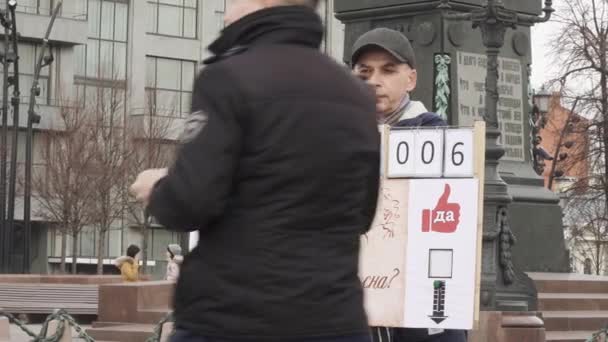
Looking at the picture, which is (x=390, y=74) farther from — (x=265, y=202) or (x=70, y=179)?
(x=70, y=179)

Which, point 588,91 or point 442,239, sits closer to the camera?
point 442,239

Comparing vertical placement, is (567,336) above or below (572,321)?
below

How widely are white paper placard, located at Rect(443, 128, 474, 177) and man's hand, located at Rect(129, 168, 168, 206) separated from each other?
9.15 ft

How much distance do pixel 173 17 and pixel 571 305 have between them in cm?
5388

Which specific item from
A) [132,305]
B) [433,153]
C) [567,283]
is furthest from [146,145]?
[433,153]

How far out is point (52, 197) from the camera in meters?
54.0

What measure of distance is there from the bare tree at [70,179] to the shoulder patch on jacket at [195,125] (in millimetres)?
48622

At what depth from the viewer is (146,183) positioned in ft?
13.8

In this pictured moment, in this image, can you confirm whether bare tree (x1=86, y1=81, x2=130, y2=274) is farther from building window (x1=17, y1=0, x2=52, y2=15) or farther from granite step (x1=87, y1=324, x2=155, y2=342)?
granite step (x1=87, y1=324, x2=155, y2=342)

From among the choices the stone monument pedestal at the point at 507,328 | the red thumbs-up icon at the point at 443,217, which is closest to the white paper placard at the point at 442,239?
the red thumbs-up icon at the point at 443,217

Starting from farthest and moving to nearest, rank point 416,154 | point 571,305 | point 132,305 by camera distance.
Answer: point 132,305, point 571,305, point 416,154

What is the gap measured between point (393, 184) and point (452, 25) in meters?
12.2

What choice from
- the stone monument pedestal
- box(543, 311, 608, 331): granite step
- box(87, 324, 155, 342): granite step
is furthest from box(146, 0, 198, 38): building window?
the stone monument pedestal

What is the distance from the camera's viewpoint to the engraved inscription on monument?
19.1 m
